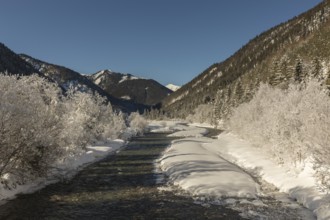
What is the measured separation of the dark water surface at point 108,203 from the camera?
66.2ft

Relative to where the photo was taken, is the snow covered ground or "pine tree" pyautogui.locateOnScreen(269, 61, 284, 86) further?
"pine tree" pyautogui.locateOnScreen(269, 61, 284, 86)

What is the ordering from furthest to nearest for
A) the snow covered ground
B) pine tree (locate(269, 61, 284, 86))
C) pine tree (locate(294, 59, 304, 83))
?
pine tree (locate(269, 61, 284, 86)) → pine tree (locate(294, 59, 304, 83)) → the snow covered ground

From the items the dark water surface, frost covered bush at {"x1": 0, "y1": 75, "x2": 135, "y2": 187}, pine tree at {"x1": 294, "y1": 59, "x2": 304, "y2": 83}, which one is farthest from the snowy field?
pine tree at {"x1": 294, "y1": 59, "x2": 304, "y2": 83}

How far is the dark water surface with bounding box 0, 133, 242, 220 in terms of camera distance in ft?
66.2

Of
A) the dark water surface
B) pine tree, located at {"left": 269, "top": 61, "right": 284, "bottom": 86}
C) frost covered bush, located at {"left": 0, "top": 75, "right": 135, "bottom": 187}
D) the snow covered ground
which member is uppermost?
pine tree, located at {"left": 269, "top": 61, "right": 284, "bottom": 86}

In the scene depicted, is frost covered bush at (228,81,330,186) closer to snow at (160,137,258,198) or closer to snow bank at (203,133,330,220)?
snow bank at (203,133,330,220)

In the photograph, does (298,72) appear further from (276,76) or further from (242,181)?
(242,181)

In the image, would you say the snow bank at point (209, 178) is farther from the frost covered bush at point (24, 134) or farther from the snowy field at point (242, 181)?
the frost covered bush at point (24, 134)

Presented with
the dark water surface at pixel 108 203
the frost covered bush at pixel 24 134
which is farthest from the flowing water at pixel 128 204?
the frost covered bush at pixel 24 134

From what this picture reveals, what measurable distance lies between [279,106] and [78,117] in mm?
33357

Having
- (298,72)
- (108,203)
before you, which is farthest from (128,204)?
(298,72)

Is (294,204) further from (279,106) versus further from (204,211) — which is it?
(279,106)

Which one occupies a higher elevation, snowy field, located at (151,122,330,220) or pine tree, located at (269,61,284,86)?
pine tree, located at (269,61,284,86)

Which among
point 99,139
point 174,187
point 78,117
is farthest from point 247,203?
point 99,139
